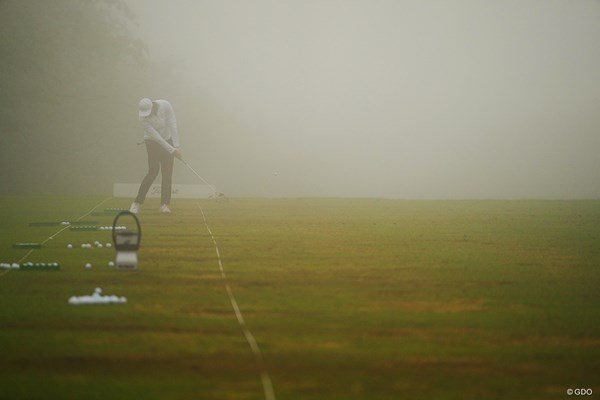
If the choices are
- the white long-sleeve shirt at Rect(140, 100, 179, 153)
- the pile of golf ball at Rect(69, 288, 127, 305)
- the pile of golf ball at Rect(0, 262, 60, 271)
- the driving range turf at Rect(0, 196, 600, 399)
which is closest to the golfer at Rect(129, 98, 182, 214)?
the white long-sleeve shirt at Rect(140, 100, 179, 153)

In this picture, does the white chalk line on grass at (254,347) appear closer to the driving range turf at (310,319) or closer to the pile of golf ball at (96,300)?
the driving range turf at (310,319)

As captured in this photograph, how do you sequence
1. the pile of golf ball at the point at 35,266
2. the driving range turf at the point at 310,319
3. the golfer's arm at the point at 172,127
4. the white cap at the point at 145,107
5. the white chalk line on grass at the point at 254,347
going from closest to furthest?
the white chalk line on grass at the point at 254,347
the driving range turf at the point at 310,319
the pile of golf ball at the point at 35,266
the white cap at the point at 145,107
the golfer's arm at the point at 172,127

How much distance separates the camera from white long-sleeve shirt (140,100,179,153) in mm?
13867

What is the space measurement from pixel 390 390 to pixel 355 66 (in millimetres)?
23639

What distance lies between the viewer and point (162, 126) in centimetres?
1408

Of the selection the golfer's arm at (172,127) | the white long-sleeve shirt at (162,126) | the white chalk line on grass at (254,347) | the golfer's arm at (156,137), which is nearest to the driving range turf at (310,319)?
the white chalk line on grass at (254,347)

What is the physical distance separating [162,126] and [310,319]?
30.6 feet

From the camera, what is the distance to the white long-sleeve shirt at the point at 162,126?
1387 cm

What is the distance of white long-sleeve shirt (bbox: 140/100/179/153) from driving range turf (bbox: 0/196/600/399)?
3.68 metres

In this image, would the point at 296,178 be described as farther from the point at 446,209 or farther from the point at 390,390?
the point at 390,390

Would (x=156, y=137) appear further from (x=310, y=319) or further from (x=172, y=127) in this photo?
(x=310, y=319)

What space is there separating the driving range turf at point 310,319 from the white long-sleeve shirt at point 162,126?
145 inches

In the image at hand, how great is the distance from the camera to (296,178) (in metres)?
27.1

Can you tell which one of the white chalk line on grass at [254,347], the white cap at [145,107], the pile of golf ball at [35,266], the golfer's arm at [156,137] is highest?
the white cap at [145,107]
